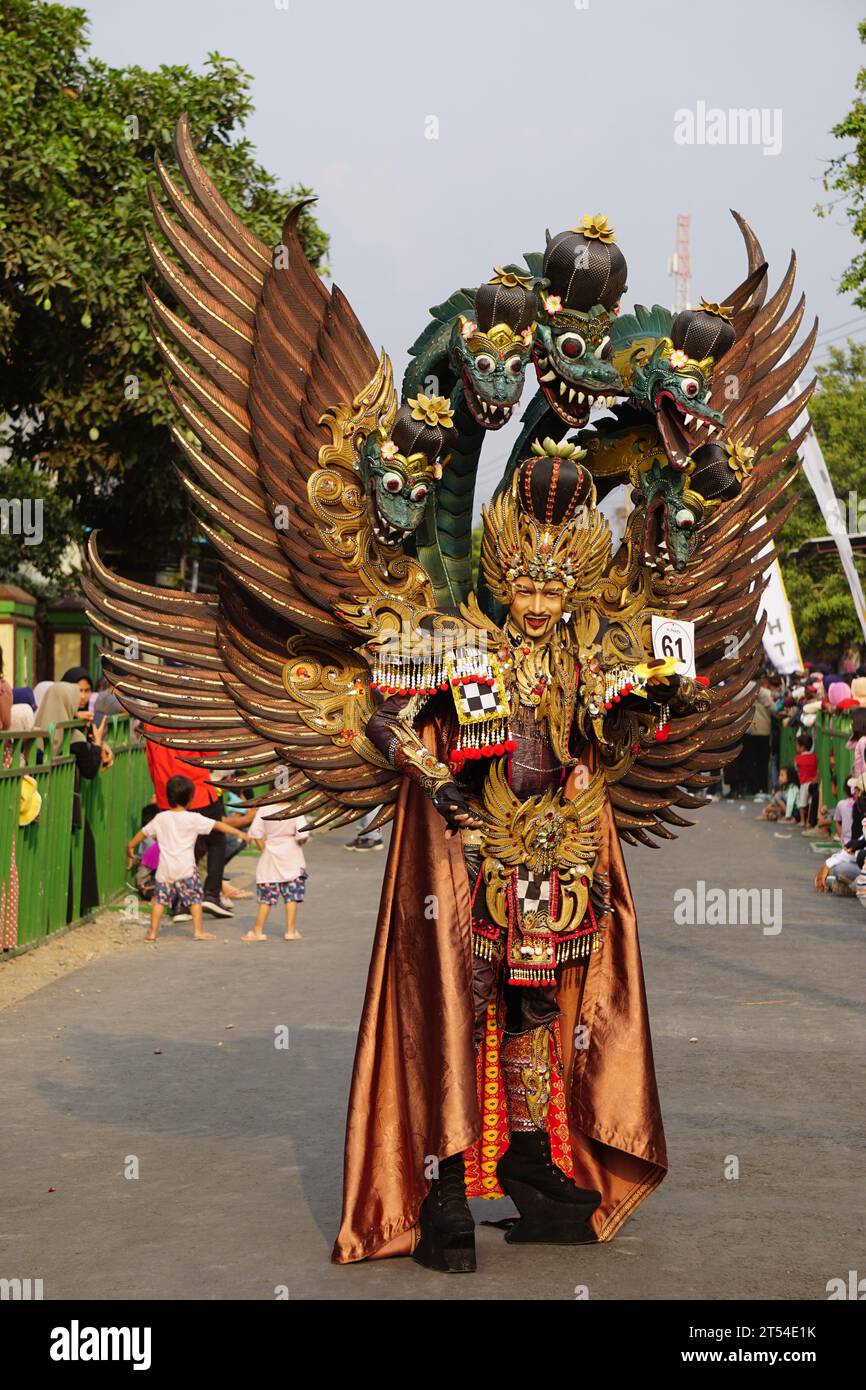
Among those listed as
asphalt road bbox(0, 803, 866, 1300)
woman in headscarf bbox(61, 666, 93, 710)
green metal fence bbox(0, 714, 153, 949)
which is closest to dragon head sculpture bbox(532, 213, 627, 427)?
asphalt road bbox(0, 803, 866, 1300)

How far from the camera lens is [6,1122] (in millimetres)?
8141

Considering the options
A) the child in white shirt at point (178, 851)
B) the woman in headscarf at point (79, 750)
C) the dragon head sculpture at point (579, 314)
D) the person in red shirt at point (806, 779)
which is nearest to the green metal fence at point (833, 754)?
the person in red shirt at point (806, 779)

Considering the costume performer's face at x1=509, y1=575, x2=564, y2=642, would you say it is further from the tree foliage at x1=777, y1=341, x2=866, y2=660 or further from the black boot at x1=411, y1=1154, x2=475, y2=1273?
the tree foliage at x1=777, y1=341, x2=866, y2=660

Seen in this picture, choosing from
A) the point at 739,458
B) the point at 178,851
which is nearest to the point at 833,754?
the point at 178,851

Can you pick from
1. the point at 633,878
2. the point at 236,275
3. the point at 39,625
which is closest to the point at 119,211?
the point at 39,625

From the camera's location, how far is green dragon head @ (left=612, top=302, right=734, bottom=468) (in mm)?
6232

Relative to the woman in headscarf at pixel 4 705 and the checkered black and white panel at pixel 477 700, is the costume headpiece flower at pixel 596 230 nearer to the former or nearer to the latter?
the checkered black and white panel at pixel 477 700

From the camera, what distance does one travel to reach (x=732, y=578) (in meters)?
7.31

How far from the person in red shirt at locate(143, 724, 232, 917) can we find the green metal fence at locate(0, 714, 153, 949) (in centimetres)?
44

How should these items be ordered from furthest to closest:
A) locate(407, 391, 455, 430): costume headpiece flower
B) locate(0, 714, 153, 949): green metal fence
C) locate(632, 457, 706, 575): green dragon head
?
locate(0, 714, 153, 949): green metal fence, locate(632, 457, 706, 575): green dragon head, locate(407, 391, 455, 430): costume headpiece flower

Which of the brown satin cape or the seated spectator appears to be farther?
the seated spectator

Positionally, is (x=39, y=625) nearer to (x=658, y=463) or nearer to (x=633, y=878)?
(x=633, y=878)

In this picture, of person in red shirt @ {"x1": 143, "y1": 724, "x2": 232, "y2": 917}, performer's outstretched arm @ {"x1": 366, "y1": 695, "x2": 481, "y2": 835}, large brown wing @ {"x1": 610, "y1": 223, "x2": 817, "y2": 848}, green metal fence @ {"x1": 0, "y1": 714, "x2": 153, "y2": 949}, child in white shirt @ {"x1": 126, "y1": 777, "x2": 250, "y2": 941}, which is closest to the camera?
performer's outstretched arm @ {"x1": 366, "y1": 695, "x2": 481, "y2": 835}

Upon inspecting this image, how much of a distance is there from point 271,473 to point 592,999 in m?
2.19
